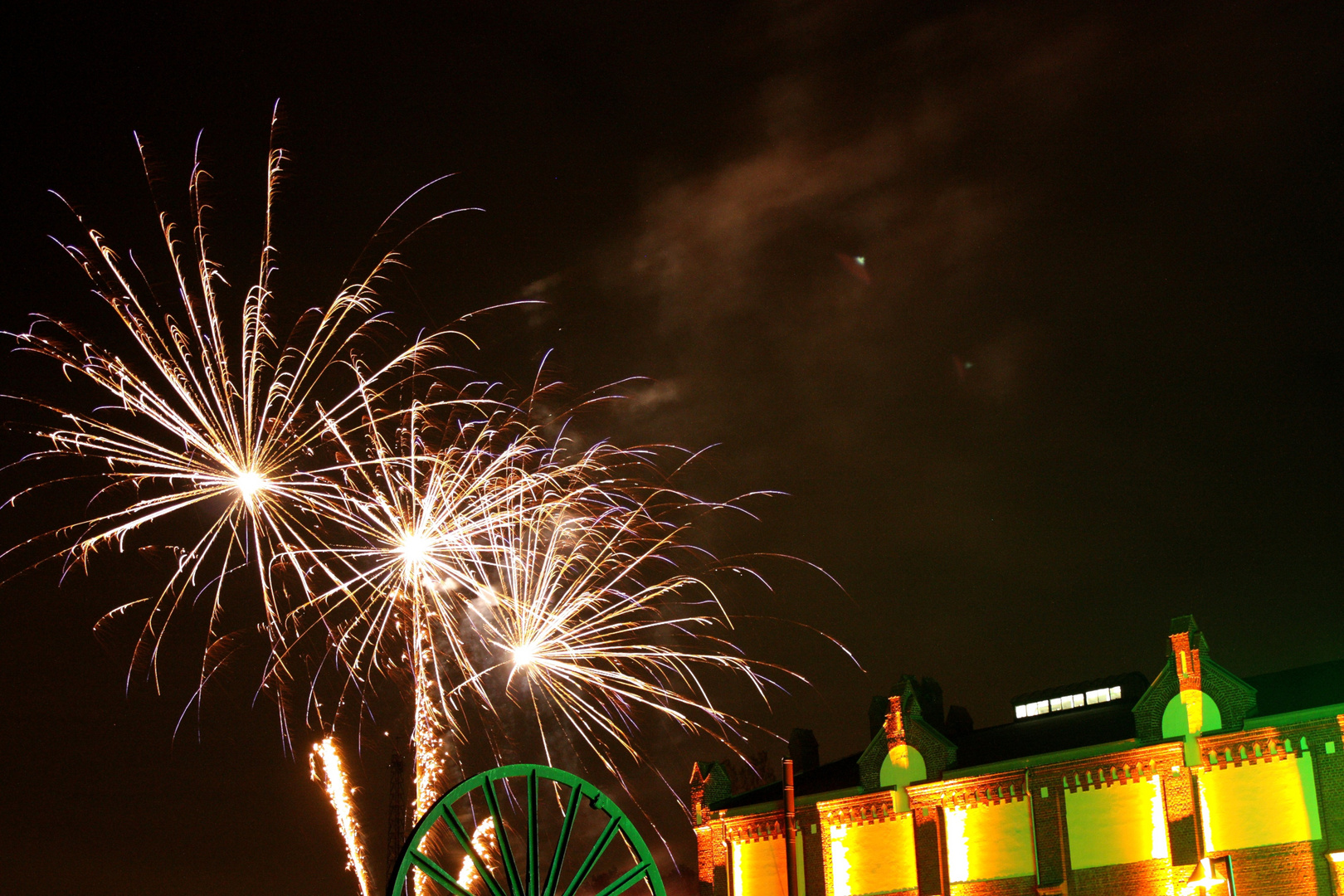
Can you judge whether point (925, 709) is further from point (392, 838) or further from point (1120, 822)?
point (392, 838)

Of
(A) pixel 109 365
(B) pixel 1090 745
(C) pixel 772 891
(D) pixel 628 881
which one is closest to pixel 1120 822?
(B) pixel 1090 745

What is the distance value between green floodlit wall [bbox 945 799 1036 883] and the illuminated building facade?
0.12 feet

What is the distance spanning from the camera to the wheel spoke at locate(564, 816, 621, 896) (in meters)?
18.8

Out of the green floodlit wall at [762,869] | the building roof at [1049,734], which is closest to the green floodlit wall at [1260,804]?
the building roof at [1049,734]

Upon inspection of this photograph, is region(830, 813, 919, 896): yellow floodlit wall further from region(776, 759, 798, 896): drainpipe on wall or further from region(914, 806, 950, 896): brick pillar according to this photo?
region(776, 759, 798, 896): drainpipe on wall

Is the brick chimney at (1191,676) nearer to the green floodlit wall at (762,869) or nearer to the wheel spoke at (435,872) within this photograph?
the green floodlit wall at (762,869)

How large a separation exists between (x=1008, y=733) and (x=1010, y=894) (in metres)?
6.20

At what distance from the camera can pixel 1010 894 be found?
33906 millimetres

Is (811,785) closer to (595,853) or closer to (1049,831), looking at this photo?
(1049,831)

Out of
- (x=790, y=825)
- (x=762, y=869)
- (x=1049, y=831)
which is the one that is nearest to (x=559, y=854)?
(x=790, y=825)

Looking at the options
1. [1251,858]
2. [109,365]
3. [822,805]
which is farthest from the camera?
[822,805]

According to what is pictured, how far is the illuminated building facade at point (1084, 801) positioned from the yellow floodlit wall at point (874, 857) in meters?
0.05

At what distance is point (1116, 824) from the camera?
1271 inches

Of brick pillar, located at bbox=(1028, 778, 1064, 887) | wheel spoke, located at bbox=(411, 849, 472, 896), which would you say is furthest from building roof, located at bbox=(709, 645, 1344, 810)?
wheel spoke, located at bbox=(411, 849, 472, 896)
